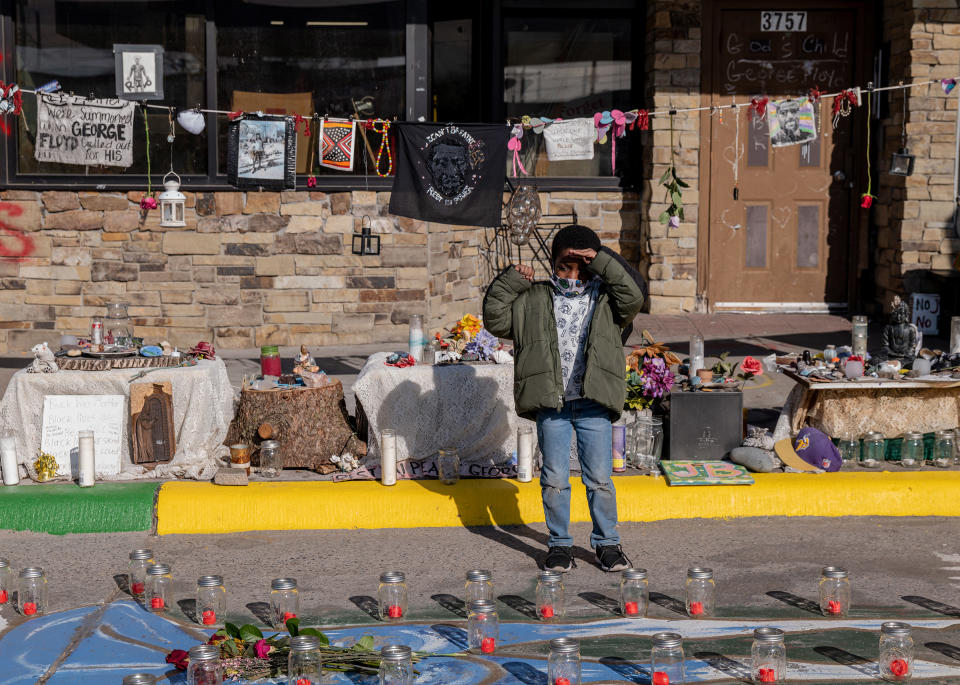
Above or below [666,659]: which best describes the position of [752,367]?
above

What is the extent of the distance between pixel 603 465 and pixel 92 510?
3068mm

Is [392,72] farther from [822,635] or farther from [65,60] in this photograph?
[822,635]

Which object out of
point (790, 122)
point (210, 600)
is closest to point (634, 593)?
point (210, 600)

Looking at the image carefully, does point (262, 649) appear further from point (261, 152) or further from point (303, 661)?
point (261, 152)

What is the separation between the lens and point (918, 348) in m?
9.48

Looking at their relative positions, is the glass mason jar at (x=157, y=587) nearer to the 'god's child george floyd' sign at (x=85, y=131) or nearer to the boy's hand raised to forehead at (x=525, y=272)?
the boy's hand raised to forehead at (x=525, y=272)

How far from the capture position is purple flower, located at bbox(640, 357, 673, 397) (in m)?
8.94

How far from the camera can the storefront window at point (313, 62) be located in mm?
12844

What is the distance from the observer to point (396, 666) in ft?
18.0

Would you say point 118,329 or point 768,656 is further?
point 118,329

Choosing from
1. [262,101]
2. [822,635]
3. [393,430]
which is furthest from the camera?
[262,101]

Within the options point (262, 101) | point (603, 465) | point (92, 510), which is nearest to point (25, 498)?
point (92, 510)

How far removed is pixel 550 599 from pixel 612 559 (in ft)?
2.60

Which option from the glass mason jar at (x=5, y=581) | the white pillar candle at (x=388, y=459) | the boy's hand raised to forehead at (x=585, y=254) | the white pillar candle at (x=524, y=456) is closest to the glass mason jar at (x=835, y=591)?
the boy's hand raised to forehead at (x=585, y=254)
